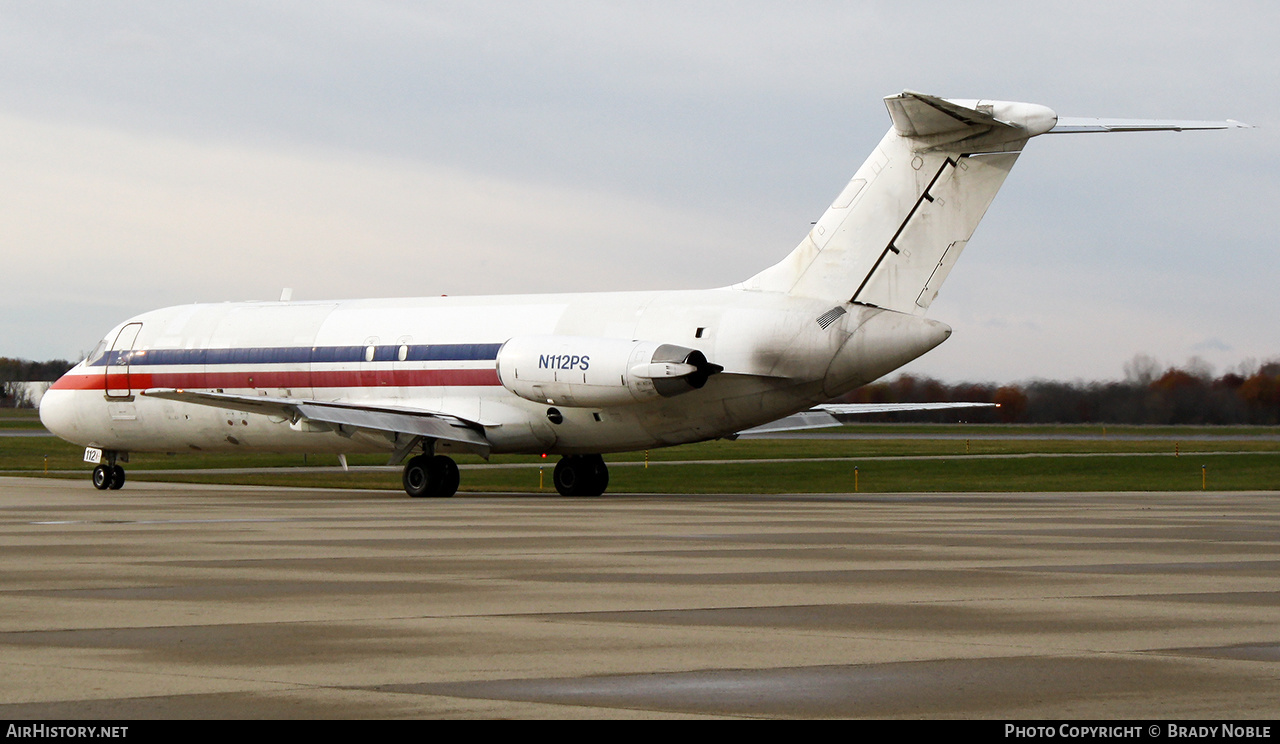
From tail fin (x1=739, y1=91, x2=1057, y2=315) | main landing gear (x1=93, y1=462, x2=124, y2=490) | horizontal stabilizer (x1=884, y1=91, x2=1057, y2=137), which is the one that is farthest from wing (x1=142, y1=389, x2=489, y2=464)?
horizontal stabilizer (x1=884, y1=91, x2=1057, y2=137)

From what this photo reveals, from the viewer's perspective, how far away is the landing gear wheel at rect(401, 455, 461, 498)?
103ft

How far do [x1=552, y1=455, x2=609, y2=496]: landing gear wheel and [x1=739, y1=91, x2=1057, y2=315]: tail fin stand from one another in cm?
719

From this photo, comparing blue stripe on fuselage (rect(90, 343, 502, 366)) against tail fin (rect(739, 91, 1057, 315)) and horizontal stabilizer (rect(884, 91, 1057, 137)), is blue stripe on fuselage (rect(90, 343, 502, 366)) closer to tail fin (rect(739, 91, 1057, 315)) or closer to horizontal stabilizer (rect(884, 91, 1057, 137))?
tail fin (rect(739, 91, 1057, 315))

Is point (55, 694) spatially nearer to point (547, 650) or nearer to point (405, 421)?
point (547, 650)

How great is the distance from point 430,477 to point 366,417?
1822 millimetres

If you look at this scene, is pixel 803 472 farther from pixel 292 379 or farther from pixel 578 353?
pixel 578 353

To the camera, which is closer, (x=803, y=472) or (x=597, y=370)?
(x=597, y=370)

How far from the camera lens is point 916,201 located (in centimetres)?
2714

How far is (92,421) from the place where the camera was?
122 ft

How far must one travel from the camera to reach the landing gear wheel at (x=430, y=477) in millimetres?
31406

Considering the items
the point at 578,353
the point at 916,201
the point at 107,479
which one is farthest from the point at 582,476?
the point at 107,479

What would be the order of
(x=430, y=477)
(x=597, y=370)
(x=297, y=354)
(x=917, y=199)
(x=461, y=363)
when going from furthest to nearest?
(x=297, y=354), (x=461, y=363), (x=430, y=477), (x=597, y=370), (x=917, y=199)

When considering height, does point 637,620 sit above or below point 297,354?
below
